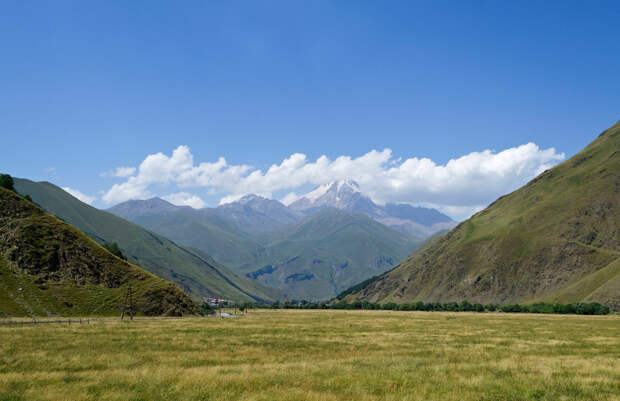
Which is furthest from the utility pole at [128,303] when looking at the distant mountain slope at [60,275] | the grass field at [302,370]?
the grass field at [302,370]

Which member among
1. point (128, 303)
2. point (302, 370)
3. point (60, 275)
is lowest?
point (128, 303)

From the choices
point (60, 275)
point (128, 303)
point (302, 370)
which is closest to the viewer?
point (302, 370)

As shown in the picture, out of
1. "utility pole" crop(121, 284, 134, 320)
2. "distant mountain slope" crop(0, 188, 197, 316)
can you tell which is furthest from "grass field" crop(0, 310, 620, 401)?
"utility pole" crop(121, 284, 134, 320)

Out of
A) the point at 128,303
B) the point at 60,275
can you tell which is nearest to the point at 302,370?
the point at 128,303

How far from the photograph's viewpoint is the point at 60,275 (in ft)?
368

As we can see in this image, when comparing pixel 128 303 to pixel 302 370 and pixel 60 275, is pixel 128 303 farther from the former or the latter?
pixel 302 370

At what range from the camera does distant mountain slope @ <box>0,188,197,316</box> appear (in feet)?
327

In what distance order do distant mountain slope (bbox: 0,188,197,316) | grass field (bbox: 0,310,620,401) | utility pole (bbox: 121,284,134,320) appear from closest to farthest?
grass field (bbox: 0,310,620,401) → distant mountain slope (bbox: 0,188,197,316) → utility pole (bbox: 121,284,134,320)

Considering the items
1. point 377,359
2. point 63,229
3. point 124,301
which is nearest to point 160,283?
point 124,301

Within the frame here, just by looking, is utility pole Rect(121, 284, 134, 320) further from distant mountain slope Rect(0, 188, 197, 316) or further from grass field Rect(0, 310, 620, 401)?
grass field Rect(0, 310, 620, 401)

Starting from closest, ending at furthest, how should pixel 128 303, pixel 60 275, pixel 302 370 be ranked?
1. pixel 302 370
2. pixel 128 303
3. pixel 60 275

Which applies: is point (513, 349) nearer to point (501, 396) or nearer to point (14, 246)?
point (501, 396)

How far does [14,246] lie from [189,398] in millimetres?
114894

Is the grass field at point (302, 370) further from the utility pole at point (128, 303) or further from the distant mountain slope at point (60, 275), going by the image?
the utility pole at point (128, 303)
